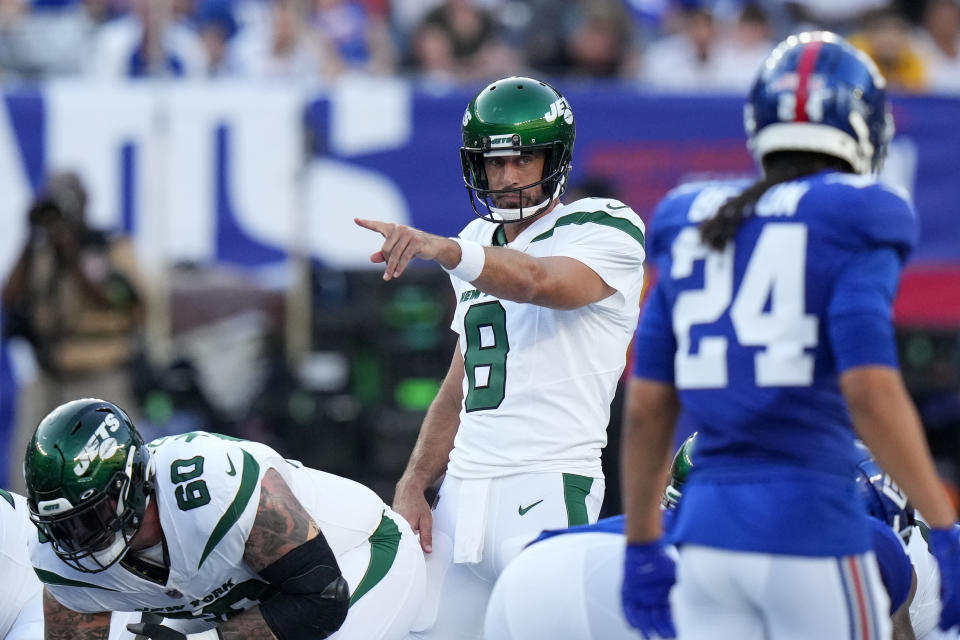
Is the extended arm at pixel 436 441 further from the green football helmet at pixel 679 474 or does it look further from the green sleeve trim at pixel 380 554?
the green football helmet at pixel 679 474

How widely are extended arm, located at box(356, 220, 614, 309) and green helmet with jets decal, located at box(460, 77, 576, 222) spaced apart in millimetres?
304

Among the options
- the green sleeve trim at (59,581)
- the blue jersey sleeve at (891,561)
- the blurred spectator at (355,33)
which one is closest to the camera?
the blue jersey sleeve at (891,561)

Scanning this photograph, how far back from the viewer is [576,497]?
3898 millimetres

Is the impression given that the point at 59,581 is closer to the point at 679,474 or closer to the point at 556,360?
the point at 556,360

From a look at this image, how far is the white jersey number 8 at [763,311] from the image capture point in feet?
8.91

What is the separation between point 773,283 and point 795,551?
1.65 feet

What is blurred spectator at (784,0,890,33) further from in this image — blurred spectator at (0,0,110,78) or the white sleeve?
the white sleeve

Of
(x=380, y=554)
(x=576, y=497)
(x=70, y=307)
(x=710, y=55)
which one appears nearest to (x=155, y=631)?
(x=380, y=554)

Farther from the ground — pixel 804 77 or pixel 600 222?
pixel 804 77

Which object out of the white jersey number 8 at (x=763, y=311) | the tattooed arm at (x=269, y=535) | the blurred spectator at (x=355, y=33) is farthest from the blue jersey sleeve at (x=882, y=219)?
the blurred spectator at (x=355, y=33)

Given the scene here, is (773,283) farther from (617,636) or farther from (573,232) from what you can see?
(573,232)

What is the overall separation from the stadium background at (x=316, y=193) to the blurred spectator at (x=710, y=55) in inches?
30.2

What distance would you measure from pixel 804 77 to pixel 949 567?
955 millimetres

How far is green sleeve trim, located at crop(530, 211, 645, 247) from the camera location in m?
3.95
